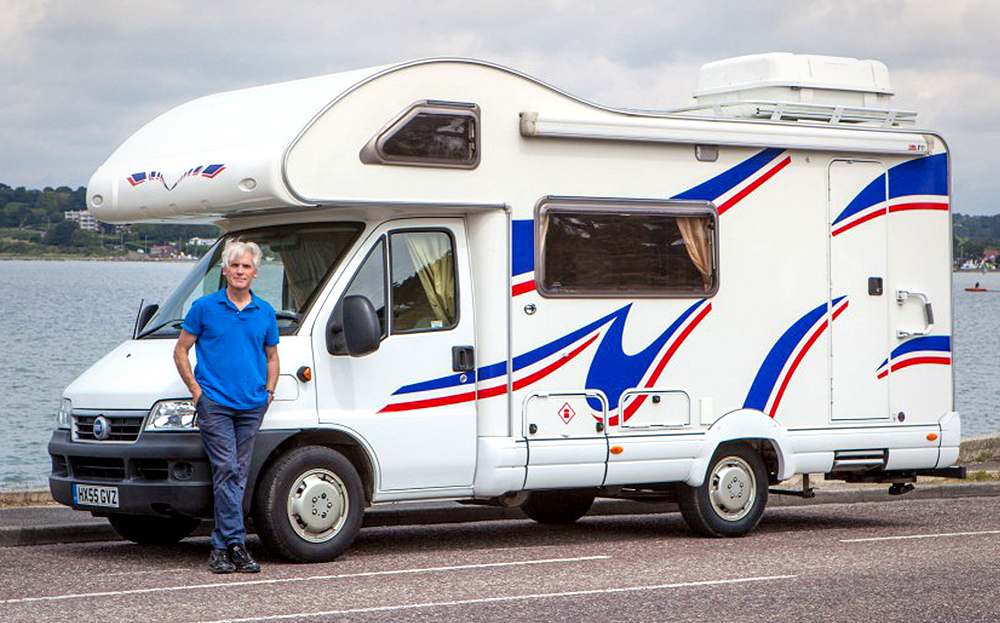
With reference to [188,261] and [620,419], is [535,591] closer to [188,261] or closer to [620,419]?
[620,419]

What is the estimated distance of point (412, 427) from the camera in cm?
1105

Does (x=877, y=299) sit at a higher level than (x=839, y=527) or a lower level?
higher

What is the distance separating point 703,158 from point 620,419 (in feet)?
6.59

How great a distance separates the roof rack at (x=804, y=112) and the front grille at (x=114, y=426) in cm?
517

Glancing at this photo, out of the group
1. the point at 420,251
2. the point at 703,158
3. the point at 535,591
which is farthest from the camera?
the point at 703,158

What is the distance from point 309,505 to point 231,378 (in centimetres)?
98

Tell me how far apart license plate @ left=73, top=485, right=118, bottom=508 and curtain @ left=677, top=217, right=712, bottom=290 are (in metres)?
4.38

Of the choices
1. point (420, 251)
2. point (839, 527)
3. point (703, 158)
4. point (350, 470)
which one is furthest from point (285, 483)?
point (839, 527)

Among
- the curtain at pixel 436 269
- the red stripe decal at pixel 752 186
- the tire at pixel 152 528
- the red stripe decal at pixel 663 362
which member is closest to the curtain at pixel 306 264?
the curtain at pixel 436 269

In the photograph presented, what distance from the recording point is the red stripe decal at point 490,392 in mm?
11034

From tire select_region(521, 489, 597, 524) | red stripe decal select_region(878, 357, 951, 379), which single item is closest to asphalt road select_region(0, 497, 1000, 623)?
tire select_region(521, 489, 597, 524)

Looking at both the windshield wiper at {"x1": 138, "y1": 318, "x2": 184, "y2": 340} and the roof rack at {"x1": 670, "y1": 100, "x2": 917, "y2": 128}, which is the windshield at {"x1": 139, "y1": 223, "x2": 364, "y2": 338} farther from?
the roof rack at {"x1": 670, "y1": 100, "x2": 917, "y2": 128}

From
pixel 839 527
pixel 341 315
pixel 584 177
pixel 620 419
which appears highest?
pixel 584 177

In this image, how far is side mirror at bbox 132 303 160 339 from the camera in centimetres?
1160
